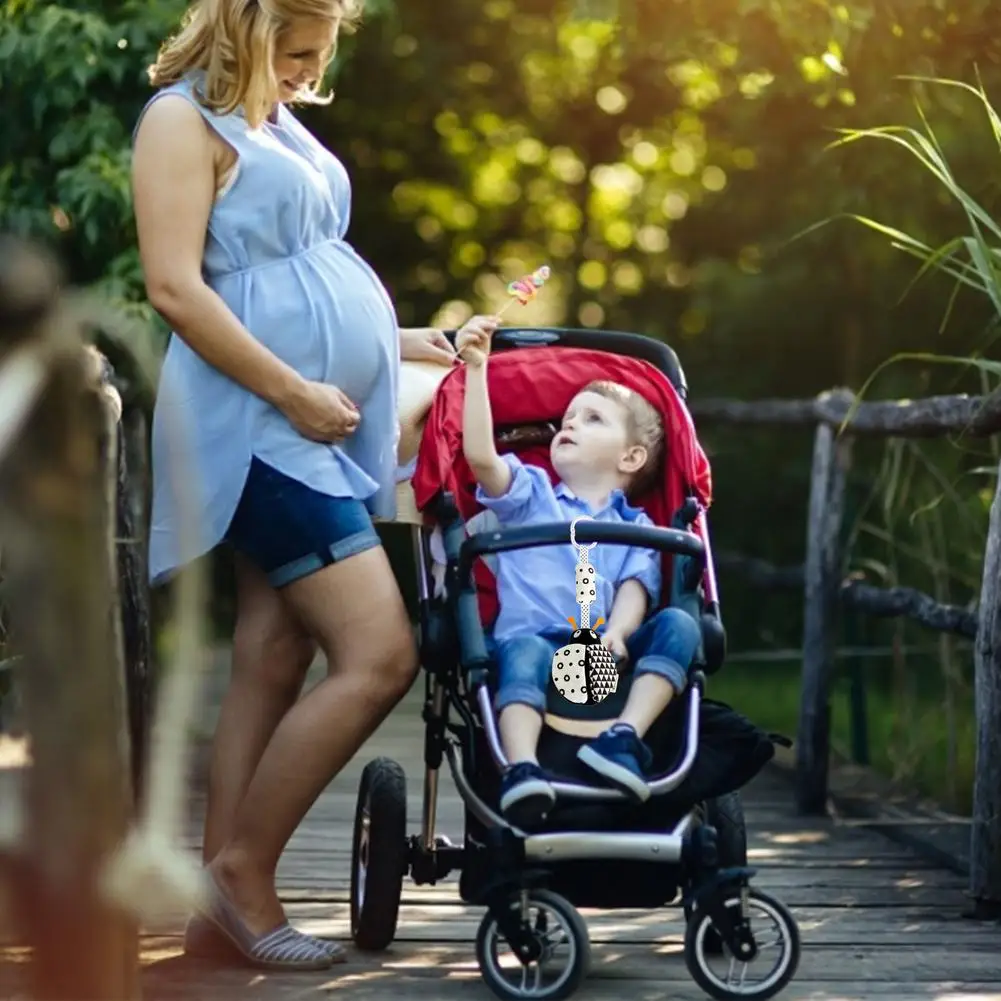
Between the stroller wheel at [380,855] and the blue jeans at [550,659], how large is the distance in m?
0.29

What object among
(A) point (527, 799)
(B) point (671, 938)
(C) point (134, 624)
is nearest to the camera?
(A) point (527, 799)

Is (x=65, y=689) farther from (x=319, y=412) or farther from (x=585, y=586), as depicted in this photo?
(x=585, y=586)

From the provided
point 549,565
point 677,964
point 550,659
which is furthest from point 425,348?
point 677,964

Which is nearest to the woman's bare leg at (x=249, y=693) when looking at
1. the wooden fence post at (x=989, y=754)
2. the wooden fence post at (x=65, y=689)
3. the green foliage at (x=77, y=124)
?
the wooden fence post at (x=989, y=754)

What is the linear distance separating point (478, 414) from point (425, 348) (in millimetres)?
328

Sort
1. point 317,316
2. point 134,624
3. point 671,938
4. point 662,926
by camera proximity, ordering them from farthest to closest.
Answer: point 134,624, point 662,926, point 671,938, point 317,316

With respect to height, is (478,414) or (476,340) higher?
(476,340)

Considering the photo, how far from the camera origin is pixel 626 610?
11.7 ft

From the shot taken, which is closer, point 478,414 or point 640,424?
point 478,414

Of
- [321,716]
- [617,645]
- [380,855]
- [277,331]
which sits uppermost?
[277,331]

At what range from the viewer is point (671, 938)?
3756 millimetres

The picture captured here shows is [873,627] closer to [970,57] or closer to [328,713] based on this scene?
[970,57]

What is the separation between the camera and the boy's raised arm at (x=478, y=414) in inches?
141

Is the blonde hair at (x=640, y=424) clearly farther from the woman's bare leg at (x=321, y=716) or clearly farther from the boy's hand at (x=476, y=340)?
the woman's bare leg at (x=321, y=716)
